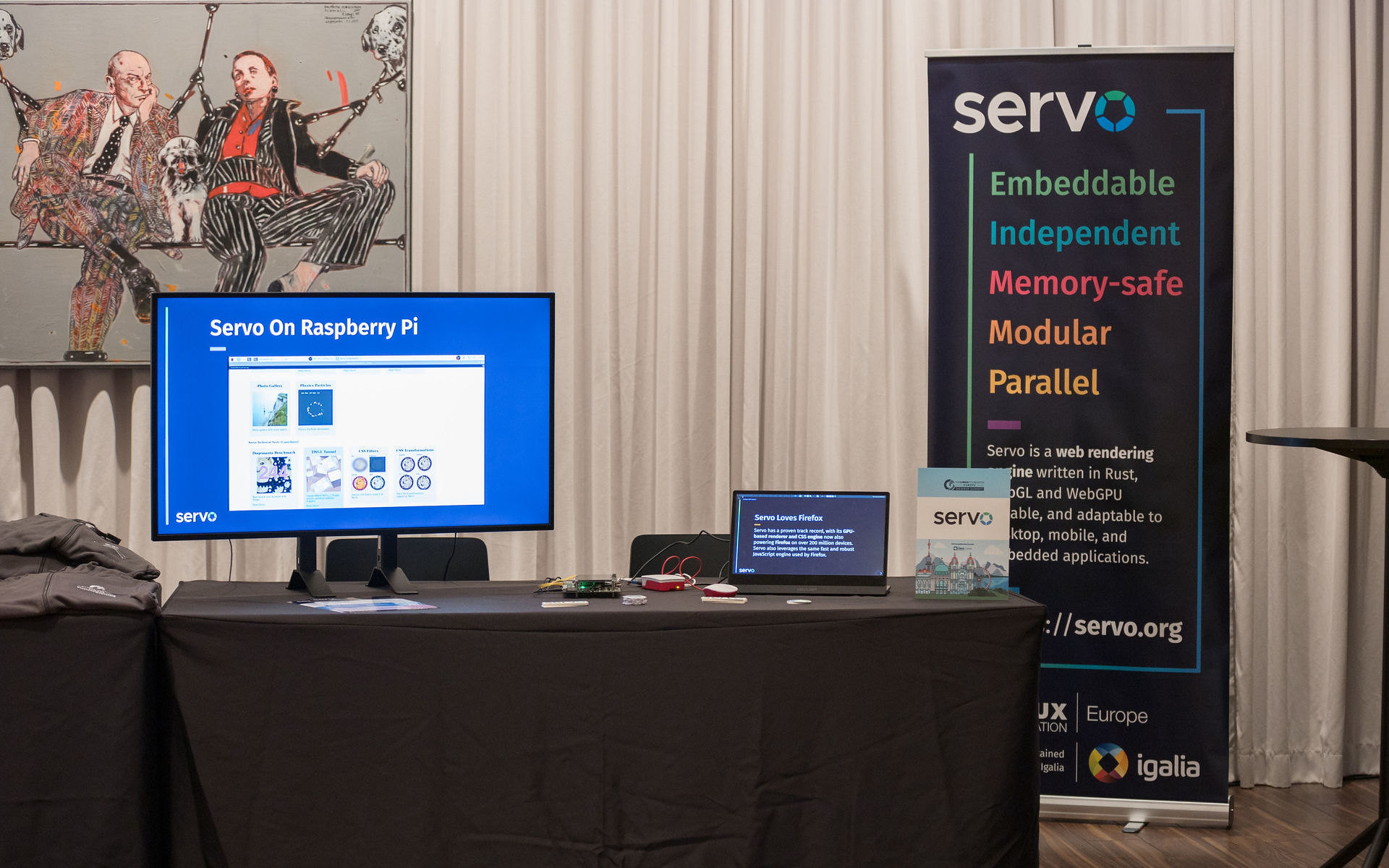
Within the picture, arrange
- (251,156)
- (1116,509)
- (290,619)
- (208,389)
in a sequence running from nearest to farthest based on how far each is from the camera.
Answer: (290,619), (208,389), (1116,509), (251,156)

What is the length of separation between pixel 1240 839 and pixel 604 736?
1.96m

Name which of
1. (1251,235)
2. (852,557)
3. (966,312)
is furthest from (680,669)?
(1251,235)

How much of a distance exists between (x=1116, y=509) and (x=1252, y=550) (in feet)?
2.89

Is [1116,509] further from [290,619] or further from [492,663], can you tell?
[290,619]

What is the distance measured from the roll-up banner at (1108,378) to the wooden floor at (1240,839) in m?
0.06

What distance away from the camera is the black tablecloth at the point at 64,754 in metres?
1.53

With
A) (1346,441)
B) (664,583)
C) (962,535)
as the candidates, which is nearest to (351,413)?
(664,583)

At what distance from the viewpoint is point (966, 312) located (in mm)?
2717

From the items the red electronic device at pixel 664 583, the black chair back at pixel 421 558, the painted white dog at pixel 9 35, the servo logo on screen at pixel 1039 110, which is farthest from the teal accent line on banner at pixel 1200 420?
the painted white dog at pixel 9 35

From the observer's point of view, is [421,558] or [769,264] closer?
[421,558]

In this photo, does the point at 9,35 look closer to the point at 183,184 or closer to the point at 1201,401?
the point at 183,184

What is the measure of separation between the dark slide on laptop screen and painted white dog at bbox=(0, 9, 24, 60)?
2.87 meters

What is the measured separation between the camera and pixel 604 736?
1669 mm

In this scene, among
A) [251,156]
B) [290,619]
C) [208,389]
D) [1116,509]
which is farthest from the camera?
[251,156]
